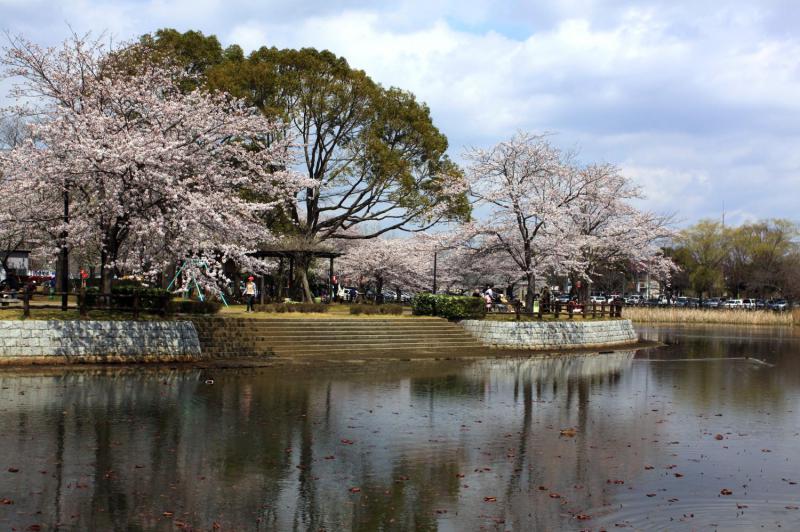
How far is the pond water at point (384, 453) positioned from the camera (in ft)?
30.1

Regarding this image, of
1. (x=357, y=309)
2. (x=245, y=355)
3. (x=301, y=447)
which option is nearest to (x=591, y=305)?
(x=357, y=309)

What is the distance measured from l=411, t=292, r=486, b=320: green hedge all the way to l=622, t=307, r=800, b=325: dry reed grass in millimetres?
31807

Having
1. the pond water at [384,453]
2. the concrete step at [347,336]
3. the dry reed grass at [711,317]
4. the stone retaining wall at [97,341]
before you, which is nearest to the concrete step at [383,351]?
the concrete step at [347,336]

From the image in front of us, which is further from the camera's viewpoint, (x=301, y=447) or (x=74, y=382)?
(x=74, y=382)

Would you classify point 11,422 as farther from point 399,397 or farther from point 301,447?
point 399,397

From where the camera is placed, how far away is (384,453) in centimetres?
1248

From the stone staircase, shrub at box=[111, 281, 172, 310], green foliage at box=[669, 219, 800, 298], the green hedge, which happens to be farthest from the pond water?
green foliage at box=[669, 219, 800, 298]

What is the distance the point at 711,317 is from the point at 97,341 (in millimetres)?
56372

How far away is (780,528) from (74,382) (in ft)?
54.1

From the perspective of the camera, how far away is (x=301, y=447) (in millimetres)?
12695

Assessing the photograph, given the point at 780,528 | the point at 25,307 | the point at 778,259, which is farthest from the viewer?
the point at 778,259

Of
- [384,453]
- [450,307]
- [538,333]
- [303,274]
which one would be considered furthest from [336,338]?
[384,453]

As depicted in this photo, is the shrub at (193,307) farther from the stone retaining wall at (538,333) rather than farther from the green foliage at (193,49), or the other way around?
the green foliage at (193,49)

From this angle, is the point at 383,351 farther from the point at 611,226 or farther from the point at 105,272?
the point at 611,226
